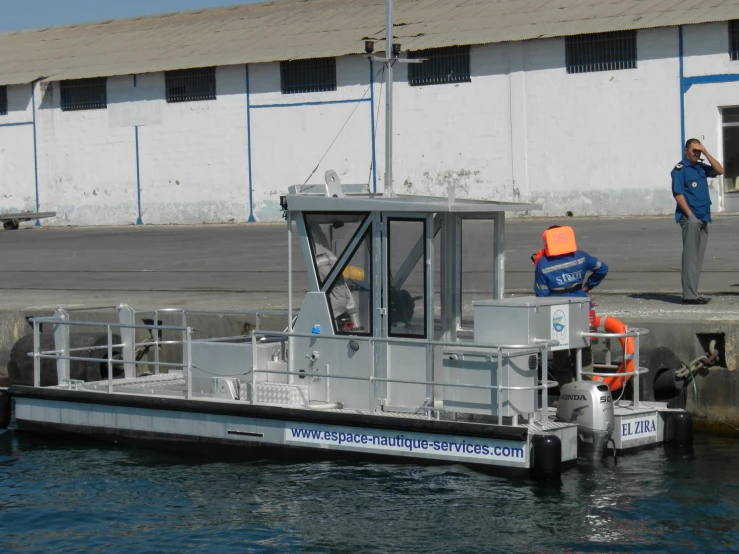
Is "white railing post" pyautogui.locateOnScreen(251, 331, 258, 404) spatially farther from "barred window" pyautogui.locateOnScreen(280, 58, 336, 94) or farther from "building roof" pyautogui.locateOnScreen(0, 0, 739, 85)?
"barred window" pyautogui.locateOnScreen(280, 58, 336, 94)

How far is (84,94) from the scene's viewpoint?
119ft

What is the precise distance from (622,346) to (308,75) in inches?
909

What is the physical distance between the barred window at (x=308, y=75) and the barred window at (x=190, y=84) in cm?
245

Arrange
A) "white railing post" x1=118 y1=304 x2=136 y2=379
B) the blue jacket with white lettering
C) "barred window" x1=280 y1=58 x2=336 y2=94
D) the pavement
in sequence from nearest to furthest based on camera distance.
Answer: the blue jacket with white lettering → "white railing post" x1=118 y1=304 x2=136 y2=379 → the pavement → "barred window" x1=280 y1=58 x2=336 y2=94

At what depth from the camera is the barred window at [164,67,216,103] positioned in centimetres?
3378

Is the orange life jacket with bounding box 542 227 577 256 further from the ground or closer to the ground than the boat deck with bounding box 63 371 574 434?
further from the ground

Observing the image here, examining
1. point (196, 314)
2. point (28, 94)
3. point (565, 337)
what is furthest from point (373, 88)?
point (565, 337)

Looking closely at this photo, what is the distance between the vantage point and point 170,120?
34.5 m

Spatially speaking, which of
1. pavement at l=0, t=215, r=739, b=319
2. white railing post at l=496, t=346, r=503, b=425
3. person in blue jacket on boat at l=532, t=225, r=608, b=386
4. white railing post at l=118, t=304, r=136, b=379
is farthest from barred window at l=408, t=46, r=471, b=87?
white railing post at l=496, t=346, r=503, b=425

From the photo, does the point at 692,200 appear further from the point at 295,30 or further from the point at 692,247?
the point at 295,30

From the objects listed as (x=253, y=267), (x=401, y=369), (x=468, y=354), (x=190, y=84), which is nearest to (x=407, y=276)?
(x=401, y=369)

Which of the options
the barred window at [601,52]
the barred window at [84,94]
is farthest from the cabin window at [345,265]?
the barred window at [84,94]

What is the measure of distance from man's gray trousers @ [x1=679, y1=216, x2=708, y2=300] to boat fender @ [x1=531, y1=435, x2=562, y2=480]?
455cm

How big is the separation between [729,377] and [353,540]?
15.7 feet
